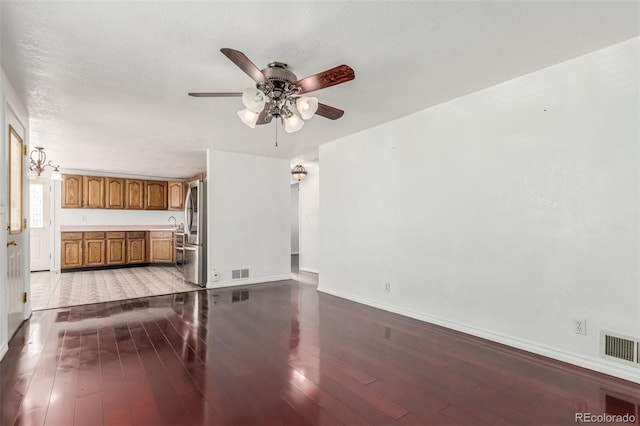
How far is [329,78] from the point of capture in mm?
2197

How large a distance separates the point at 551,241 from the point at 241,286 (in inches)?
177

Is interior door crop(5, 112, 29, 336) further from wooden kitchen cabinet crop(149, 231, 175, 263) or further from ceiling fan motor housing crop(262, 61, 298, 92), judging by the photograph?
wooden kitchen cabinet crop(149, 231, 175, 263)

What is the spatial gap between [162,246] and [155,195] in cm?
136

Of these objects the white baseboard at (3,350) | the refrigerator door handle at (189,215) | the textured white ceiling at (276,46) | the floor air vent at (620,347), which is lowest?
the white baseboard at (3,350)

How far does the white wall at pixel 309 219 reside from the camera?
7215mm

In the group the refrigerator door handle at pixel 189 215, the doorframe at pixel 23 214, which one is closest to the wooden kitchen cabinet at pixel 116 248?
the refrigerator door handle at pixel 189 215

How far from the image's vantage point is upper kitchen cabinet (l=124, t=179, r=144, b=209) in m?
7.91

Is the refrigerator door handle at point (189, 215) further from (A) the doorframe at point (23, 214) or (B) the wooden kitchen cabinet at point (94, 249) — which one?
(B) the wooden kitchen cabinet at point (94, 249)

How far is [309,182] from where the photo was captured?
7434 millimetres

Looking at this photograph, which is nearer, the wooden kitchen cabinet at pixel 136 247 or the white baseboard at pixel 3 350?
the white baseboard at pixel 3 350

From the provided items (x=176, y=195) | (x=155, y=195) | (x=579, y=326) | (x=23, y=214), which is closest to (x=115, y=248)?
(x=155, y=195)

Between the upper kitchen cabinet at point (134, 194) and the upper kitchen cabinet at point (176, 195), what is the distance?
67cm

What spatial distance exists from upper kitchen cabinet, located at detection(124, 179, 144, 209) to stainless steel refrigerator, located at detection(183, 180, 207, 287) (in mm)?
3029

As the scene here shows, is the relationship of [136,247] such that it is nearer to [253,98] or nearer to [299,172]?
[299,172]
